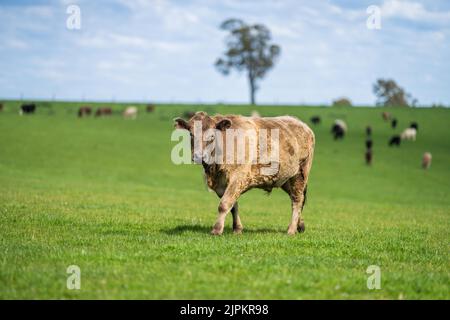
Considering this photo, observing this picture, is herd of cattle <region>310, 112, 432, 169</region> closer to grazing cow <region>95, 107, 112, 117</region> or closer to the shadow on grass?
grazing cow <region>95, 107, 112, 117</region>

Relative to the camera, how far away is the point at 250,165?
42.8 feet

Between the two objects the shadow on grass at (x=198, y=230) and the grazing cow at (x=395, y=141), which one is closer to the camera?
the shadow on grass at (x=198, y=230)

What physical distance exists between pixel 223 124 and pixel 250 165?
1101 millimetres

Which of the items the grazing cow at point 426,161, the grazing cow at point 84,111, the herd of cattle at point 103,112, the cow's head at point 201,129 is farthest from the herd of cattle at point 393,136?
the cow's head at point 201,129

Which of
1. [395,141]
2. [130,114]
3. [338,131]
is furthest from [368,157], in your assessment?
[130,114]

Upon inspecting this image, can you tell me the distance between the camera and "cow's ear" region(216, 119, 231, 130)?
12.9m

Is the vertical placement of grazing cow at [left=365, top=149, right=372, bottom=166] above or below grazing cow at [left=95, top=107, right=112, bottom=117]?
below

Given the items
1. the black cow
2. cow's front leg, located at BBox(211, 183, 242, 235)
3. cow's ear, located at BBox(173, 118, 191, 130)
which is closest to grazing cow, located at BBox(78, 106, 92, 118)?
the black cow

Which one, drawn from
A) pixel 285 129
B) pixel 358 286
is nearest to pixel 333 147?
pixel 285 129

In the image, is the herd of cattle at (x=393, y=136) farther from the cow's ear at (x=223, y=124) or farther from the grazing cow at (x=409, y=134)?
the cow's ear at (x=223, y=124)

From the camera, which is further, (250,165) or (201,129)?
(250,165)

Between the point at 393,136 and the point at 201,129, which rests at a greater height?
the point at 201,129

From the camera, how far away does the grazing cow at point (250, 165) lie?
1271 cm

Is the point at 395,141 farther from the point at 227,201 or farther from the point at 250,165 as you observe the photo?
the point at 227,201
